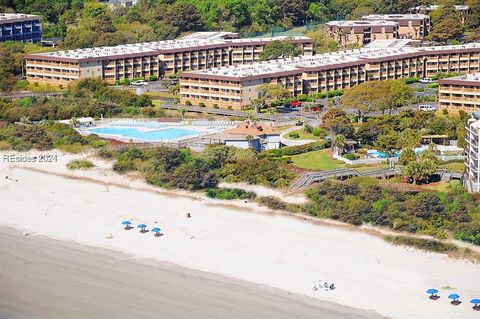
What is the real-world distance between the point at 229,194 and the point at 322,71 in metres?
33.5

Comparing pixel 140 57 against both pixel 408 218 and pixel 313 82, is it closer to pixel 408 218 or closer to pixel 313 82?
pixel 313 82

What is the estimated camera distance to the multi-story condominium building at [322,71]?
78562mm

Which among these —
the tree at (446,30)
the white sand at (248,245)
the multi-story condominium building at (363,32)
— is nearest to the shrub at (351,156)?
the white sand at (248,245)

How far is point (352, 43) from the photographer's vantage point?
106 m

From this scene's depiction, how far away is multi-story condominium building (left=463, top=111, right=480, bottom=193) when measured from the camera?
51556mm

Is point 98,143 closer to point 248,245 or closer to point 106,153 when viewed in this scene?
point 106,153

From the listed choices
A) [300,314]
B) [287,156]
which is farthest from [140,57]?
[300,314]

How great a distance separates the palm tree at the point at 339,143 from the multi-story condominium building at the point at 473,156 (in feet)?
28.6

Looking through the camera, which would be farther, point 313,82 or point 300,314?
point 313,82

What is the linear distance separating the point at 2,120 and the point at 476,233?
1382 inches

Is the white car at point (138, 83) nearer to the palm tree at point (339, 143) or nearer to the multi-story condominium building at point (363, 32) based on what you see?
the multi-story condominium building at point (363, 32)

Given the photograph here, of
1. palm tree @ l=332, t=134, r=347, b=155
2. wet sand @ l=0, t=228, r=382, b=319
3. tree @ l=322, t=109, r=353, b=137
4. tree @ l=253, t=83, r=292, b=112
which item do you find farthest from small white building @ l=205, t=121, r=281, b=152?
wet sand @ l=0, t=228, r=382, b=319

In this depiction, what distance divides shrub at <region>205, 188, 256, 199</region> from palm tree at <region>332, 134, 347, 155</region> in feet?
31.5

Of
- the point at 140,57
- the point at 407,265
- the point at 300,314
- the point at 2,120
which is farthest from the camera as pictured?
the point at 140,57
